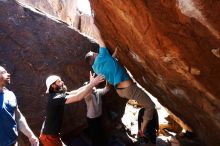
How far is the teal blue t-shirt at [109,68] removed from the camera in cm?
586

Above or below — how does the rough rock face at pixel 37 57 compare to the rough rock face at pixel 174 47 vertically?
A: below

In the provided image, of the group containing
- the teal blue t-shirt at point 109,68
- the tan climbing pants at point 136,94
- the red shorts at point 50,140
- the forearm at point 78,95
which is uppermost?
the teal blue t-shirt at point 109,68

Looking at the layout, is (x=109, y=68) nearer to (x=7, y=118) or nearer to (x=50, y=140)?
(x=50, y=140)

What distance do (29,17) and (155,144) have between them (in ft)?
13.2

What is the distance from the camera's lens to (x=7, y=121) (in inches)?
180

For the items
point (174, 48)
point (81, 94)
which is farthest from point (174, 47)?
point (81, 94)

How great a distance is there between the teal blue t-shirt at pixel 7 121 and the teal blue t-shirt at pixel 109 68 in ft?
5.72

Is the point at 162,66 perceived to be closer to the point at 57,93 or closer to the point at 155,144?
the point at 57,93

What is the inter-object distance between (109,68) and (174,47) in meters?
1.83

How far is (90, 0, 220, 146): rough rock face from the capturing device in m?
3.65

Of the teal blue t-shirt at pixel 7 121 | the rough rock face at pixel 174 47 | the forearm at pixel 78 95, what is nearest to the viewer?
the rough rock face at pixel 174 47

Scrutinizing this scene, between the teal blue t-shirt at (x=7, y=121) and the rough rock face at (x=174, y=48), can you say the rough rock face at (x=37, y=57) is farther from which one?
the teal blue t-shirt at (x=7, y=121)

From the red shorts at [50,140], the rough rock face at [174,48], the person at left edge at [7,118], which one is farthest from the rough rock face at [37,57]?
the person at left edge at [7,118]

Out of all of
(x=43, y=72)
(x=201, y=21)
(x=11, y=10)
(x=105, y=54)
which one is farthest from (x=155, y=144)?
(x=11, y=10)
